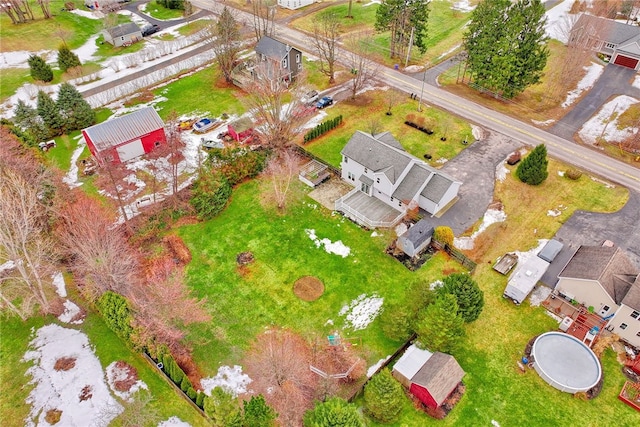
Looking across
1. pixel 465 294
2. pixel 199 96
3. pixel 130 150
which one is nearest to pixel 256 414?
pixel 465 294

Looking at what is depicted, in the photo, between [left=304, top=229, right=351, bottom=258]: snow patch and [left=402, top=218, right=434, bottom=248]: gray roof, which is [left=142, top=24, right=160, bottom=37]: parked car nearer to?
[left=304, top=229, right=351, bottom=258]: snow patch

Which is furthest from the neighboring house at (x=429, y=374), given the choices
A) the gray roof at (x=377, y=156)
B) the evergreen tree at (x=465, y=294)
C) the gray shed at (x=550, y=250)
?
the gray roof at (x=377, y=156)

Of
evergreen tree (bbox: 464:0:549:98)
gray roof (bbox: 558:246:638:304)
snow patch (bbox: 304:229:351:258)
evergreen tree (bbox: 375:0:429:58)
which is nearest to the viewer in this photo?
gray roof (bbox: 558:246:638:304)

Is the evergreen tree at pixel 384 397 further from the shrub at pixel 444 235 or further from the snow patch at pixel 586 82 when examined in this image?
the snow patch at pixel 586 82

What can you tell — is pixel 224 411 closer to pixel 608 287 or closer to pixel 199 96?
pixel 608 287

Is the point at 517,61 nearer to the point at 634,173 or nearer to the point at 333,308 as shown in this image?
the point at 634,173

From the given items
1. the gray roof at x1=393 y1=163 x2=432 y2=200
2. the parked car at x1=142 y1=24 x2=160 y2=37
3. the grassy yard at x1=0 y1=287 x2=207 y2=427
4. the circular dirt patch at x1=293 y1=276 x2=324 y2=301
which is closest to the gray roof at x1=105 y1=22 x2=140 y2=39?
the parked car at x1=142 y1=24 x2=160 y2=37

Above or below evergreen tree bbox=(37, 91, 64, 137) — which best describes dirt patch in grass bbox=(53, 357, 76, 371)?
below

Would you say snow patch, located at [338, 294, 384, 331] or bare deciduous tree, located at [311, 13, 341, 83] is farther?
bare deciduous tree, located at [311, 13, 341, 83]
